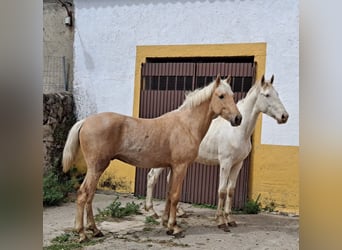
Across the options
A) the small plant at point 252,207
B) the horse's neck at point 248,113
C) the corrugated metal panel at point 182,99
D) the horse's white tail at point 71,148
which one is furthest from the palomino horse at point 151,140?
the small plant at point 252,207

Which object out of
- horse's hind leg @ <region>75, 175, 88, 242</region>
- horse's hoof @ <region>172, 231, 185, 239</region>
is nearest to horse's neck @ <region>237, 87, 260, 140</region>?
horse's hoof @ <region>172, 231, 185, 239</region>

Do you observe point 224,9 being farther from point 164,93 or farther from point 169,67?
point 164,93

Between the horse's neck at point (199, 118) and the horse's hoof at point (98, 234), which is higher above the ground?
the horse's neck at point (199, 118)

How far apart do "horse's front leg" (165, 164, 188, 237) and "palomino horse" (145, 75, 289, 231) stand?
0.33 m

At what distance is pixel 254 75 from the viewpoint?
3.29 metres

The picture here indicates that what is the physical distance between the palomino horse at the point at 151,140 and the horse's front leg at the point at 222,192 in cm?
36

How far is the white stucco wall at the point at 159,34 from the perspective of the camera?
327cm

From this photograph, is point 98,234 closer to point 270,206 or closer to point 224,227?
point 224,227

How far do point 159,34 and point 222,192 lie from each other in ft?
4.86

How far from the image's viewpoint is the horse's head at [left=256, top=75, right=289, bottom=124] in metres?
2.87

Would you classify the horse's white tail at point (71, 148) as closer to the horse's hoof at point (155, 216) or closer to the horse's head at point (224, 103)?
the horse's hoof at point (155, 216)

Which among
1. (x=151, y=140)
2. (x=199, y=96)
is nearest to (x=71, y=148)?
(x=151, y=140)

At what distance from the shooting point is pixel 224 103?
263 centimetres
